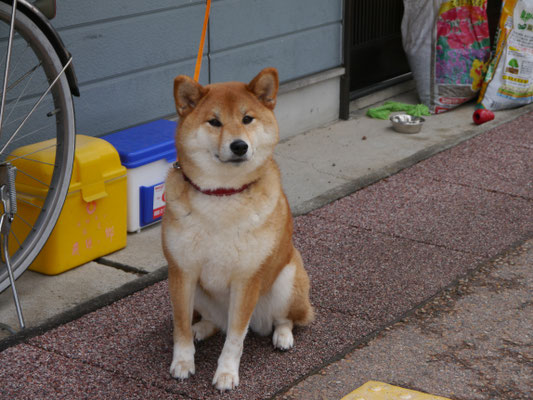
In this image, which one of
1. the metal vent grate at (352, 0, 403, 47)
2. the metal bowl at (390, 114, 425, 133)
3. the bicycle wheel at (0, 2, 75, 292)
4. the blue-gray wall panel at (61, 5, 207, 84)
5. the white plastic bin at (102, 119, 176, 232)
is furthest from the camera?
the metal vent grate at (352, 0, 403, 47)

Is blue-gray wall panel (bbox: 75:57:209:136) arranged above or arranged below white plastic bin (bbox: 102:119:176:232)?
above

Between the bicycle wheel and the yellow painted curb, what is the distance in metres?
1.50

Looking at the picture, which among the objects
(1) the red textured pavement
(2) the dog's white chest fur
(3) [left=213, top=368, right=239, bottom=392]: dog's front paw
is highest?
(2) the dog's white chest fur

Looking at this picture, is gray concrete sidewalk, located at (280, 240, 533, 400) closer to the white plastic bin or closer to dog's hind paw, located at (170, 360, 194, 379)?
dog's hind paw, located at (170, 360, 194, 379)

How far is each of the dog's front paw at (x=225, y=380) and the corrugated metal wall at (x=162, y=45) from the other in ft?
6.16

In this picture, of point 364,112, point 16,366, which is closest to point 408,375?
point 16,366

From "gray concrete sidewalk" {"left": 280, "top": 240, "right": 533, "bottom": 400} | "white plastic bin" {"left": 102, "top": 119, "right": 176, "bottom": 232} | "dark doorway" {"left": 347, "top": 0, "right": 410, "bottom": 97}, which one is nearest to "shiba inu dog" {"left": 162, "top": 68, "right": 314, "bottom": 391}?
"gray concrete sidewalk" {"left": 280, "top": 240, "right": 533, "bottom": 400}

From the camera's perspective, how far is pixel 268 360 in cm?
300

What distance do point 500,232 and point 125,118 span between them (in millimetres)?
2152

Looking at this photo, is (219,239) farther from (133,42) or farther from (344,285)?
(133,42)

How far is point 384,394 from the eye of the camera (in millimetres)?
2760

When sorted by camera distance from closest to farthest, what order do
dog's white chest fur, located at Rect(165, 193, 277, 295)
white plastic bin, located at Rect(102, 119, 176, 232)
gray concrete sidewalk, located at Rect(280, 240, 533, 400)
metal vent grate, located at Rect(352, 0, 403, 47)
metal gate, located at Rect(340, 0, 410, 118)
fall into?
dog's white chest fur, located at Rect(165, 193, 277, 295), gray concrete sidewalk, located at Rect(280, 240, 533, 400), white plastic bin, located at Rect(102, 119, 176, 232), metal gate, located at Rect(340, 0, 410, 118), metal vent grate, located at Rect(352, 0, 403, 47)

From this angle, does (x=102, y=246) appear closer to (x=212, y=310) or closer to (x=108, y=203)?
(x=108, y=203)

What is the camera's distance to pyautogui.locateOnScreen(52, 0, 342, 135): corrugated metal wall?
4.14 metres
